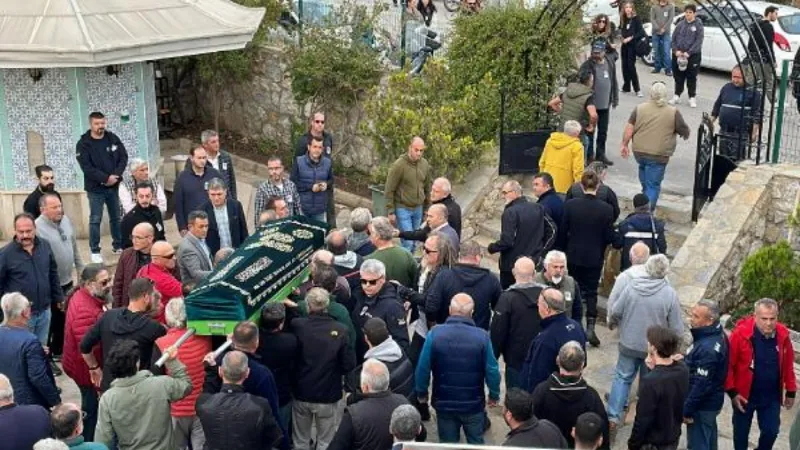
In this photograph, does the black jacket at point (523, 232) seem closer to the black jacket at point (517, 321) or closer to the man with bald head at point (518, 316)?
the man with bald head at point (518, 316)

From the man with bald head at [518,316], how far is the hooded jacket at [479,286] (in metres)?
0.27

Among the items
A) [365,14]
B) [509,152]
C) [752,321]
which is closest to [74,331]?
[752,321]

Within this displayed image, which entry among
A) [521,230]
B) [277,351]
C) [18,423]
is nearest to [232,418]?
[277,351]

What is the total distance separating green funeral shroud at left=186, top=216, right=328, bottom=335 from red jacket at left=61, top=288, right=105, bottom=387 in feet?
2.85

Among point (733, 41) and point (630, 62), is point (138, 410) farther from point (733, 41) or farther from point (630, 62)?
point (733, 41)

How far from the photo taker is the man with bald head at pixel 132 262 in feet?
33.1

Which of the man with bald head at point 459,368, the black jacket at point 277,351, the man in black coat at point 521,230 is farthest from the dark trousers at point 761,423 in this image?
the black jacket at point 277,351

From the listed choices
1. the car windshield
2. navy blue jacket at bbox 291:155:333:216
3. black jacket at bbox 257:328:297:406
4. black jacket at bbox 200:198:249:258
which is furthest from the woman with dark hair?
black jacket at bbox 257:328:297:406

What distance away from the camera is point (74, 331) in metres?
8.91

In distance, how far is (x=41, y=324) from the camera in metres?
10.4

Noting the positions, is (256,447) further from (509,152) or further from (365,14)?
(365,14)

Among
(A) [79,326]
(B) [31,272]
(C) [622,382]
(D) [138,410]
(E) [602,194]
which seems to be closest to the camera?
(D) [138,410]

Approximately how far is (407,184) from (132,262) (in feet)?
11.5

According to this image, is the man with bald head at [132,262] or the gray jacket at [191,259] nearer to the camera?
the man with bald head at [132,262]
